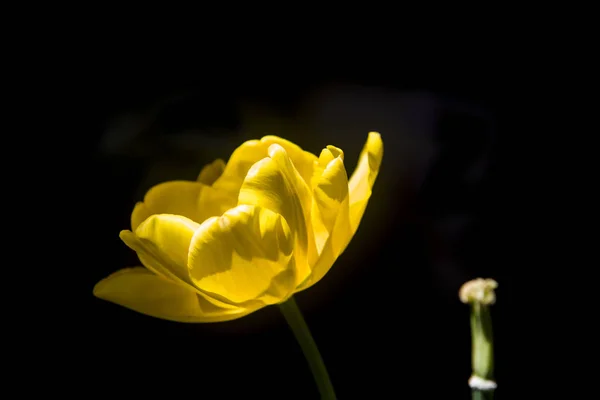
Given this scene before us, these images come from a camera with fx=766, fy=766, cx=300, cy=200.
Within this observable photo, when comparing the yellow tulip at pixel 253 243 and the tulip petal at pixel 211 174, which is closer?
the yellow tulip at pixel 253 243

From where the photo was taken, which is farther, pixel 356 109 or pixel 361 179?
pixel 356 109

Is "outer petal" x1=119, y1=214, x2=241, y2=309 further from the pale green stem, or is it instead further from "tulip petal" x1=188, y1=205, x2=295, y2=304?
the pale green stem

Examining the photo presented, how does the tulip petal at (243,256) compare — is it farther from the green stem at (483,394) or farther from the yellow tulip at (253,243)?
the green stem at (483,394)

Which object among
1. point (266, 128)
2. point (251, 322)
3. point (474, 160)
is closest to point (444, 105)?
point (474, 160)

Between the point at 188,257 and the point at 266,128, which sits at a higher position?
the point at 266,128

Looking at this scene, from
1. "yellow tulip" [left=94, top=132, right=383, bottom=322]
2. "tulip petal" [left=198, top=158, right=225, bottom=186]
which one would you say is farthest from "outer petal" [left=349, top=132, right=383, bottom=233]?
"tulip petal" [left=198, top=158, right=225, bottom=186]

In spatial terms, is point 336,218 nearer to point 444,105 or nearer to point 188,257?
point 188,257

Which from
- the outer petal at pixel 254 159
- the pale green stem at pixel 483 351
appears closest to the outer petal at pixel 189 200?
Answer: the outer petal at pixel 254 159
